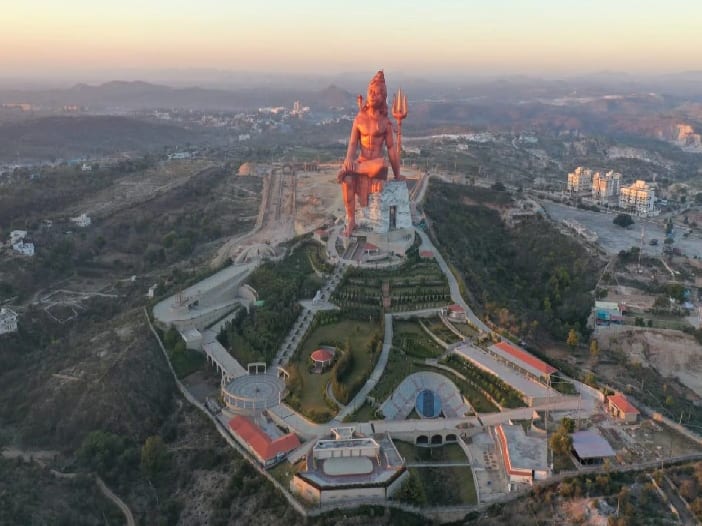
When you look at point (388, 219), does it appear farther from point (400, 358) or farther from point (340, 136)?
point (340, 136)

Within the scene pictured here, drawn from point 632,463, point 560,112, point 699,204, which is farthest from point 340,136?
point 632,463

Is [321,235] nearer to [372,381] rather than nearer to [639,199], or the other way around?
[372,381]

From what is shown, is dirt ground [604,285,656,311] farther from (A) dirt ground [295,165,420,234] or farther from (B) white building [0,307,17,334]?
(B) white building [0,307,17,334]

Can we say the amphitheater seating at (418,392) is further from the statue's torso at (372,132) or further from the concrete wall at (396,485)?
the statue's torso at (372,132)

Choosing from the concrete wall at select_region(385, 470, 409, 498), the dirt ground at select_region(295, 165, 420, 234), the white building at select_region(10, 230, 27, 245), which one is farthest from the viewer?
the dirt ground at select_region(295, 165, 420, 234)

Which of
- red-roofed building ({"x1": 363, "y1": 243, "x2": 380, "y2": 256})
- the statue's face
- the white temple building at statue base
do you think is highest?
the statue's face

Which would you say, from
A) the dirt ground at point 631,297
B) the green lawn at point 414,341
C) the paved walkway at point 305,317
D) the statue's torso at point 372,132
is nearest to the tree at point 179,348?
the paved walkway at point 305,317

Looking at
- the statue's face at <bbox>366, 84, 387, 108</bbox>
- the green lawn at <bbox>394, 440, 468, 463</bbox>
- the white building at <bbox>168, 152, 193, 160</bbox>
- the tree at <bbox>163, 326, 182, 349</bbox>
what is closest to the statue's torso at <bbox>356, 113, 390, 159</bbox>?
the statue's face at <bbox>366, 84, 387, 108</bbox>
